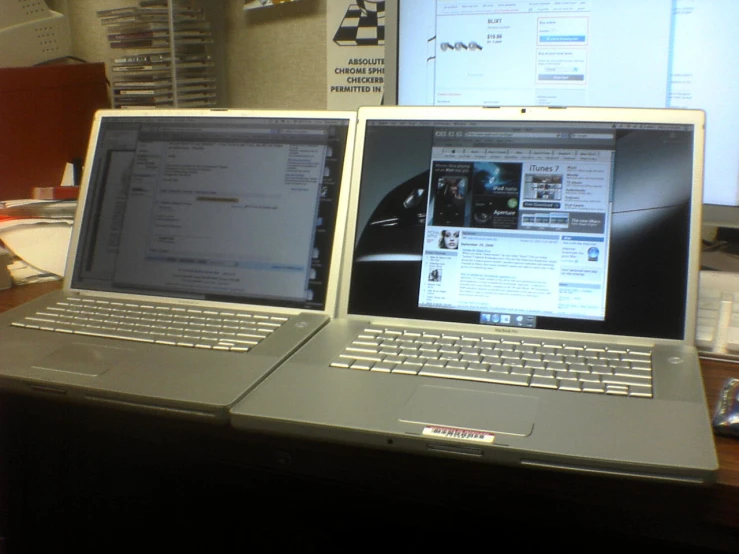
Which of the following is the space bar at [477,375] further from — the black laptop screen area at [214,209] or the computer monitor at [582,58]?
the computer monitor at [582,58]

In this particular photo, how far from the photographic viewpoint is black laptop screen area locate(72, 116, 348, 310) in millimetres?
807

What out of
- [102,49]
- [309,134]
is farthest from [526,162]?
[102,49]

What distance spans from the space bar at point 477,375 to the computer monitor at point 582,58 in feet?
1.30

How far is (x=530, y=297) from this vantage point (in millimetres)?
726

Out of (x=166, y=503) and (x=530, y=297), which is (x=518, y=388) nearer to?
(x=530, y=297)

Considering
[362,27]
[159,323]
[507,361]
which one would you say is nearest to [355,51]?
[362,27]

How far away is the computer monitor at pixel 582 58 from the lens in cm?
86

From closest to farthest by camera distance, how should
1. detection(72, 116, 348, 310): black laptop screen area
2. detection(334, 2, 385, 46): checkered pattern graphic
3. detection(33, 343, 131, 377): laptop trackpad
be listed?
1. detection(33, 343, 131, 377): laptop trackpad
2. detection(72, 116, 348, 310): black laptop screen area
3. detection(334, 2, 385, 46): checkered pattern graphic

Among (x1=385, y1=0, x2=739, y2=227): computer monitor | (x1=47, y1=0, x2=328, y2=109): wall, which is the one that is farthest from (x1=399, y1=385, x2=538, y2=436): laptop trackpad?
(x1=47, y1=0, x2=328, y2=109): wall

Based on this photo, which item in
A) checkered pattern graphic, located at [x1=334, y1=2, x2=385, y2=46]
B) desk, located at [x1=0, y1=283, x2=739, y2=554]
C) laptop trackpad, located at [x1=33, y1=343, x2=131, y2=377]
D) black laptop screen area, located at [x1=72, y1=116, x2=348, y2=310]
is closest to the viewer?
desk, located at [x1=0, y1=283, x2=739, y2=554]

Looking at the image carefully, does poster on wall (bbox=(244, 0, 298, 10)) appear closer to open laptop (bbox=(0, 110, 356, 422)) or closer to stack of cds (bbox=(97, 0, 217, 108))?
stack of cds (bbox=(97, 0, 217, 108))

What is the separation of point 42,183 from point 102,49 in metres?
0.44

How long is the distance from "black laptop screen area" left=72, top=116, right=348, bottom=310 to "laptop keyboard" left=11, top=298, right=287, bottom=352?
3 cm

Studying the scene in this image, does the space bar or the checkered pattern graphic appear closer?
the space bar
